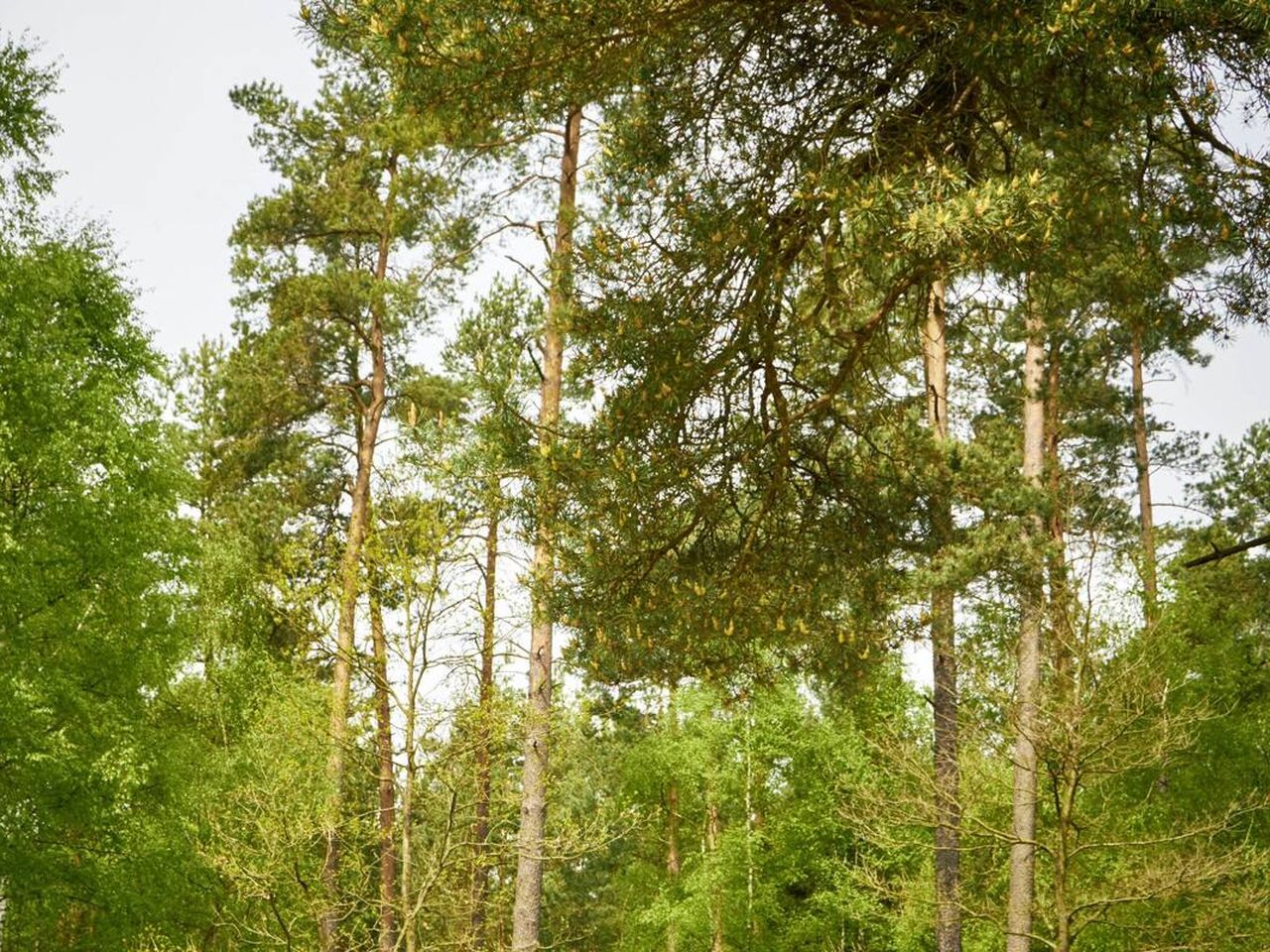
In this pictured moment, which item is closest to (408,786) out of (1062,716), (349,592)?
(349,592)

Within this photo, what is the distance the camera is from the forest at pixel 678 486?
16.9ft

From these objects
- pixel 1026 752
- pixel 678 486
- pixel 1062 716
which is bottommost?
pixel 1026 752

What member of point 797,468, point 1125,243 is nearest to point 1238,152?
point 1125,243

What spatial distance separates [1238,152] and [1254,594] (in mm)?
11439

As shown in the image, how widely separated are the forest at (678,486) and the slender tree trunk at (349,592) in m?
0.11

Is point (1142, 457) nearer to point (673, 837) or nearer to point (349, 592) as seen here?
point (349, 592)

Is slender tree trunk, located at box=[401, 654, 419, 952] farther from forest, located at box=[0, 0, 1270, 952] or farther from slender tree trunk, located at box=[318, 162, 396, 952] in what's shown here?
slender tree trunk, located at box=[318, 162, 396, 952]

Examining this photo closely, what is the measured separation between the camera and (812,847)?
20516 millimetres

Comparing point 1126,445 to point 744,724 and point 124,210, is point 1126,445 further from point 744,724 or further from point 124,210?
point 124,210

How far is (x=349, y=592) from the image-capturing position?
30.3 ft

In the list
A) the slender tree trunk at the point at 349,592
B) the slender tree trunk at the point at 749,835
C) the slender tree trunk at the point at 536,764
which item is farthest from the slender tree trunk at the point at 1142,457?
the slender tree trunk at the point at 349,592

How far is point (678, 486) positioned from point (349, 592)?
437 centimetres

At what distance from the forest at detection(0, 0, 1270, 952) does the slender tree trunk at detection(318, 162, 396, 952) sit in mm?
109

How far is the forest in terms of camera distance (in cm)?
516
